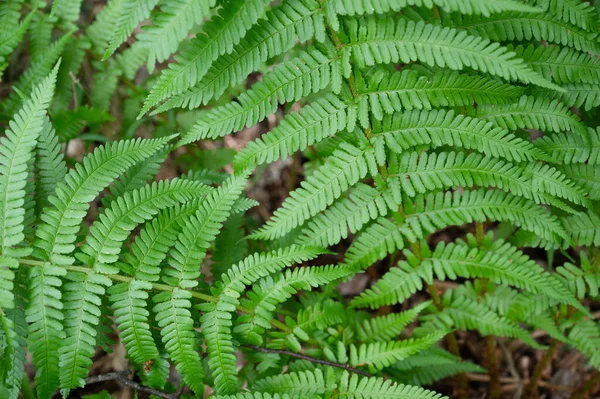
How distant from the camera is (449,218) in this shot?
8.06 feet

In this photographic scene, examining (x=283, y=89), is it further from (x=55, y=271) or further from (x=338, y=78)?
(x=55, y=271)

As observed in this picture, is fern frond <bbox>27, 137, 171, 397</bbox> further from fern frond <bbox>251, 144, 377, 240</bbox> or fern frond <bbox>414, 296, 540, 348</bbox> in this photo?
fern frond <bbox>414, 296, 540, 348</bbox>

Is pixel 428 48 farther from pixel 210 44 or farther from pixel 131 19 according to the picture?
pixel 131 19

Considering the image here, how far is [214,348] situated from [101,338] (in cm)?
52

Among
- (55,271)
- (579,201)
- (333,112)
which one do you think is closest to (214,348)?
(55,271)

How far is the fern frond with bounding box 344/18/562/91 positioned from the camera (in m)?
1.97

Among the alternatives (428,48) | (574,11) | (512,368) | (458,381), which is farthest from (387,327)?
(574,11)

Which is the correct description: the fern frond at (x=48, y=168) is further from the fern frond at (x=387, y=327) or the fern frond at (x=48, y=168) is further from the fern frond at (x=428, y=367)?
the fern frond at (x=428, y=367)

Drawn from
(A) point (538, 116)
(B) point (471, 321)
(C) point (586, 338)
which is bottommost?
(C) point (586, 338)

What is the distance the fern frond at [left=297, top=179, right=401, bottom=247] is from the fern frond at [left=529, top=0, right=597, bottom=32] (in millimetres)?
954

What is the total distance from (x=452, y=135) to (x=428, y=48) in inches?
15.6

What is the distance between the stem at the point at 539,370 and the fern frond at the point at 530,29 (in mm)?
1685

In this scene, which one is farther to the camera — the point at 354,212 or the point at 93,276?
the point at 354,212

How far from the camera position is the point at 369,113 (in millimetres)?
2309
